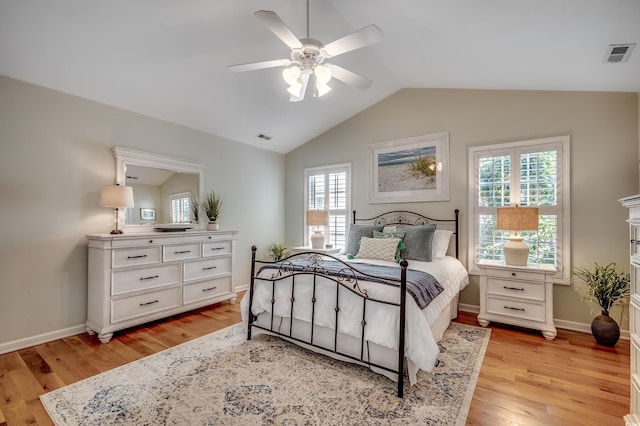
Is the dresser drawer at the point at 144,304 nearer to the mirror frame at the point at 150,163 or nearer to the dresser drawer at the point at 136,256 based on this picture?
the dresser drawer at the point at 136,256

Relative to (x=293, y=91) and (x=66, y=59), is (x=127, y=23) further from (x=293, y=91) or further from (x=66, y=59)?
(x=293, y=91)

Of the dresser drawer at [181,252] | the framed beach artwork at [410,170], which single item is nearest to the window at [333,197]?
the framed beach artwork at [410,170]

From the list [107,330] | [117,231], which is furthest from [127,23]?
[107,330]

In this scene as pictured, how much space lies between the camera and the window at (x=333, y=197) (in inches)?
204

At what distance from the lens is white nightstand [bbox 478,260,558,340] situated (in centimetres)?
318

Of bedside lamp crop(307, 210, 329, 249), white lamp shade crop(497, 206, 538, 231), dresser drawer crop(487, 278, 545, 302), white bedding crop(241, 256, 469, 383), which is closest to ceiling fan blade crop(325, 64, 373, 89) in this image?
white bedding crop(241, 256, 469, 383)

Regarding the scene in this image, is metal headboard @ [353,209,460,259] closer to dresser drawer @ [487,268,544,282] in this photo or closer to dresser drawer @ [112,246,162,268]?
dresser drawer @ [487,268,544,282]

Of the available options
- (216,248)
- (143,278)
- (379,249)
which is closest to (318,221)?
(379,249)

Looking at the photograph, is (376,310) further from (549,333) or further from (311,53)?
(549,333)

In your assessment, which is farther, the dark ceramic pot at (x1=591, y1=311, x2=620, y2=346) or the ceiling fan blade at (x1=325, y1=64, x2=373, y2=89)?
the dark ceramic pot at (x1=591, y1=311, x2=620, y2=346)

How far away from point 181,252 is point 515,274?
13.1 ft

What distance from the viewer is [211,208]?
4594mm

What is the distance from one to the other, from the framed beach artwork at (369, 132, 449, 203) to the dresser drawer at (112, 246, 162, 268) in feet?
10.4

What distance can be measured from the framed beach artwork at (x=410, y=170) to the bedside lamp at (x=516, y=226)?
3.03 feet
